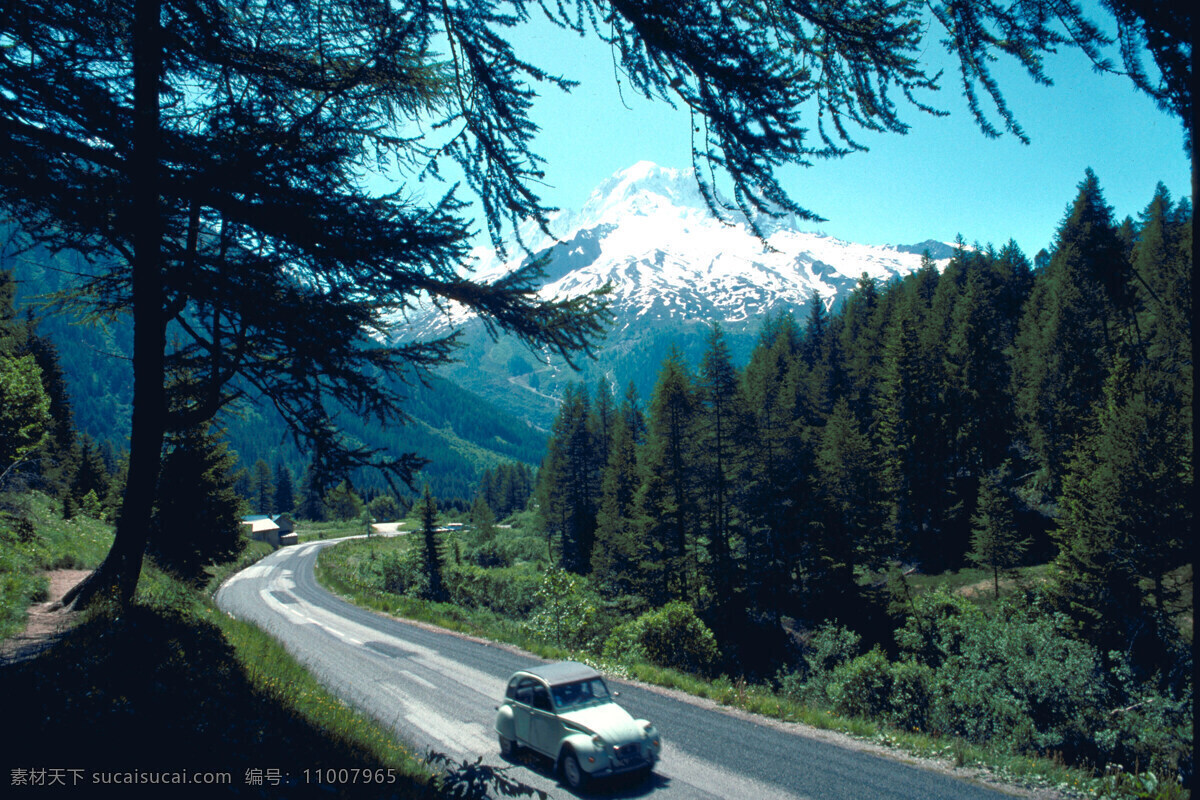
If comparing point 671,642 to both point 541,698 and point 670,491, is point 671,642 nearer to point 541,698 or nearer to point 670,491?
point 541,698

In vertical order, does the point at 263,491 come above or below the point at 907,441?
below

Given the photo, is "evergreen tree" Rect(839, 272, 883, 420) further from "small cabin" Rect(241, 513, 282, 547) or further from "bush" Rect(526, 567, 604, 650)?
"small cabin" Rect(241, 513, 282, 547)

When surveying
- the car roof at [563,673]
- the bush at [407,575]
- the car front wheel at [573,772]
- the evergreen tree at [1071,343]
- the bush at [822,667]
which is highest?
the evergreen tree at [1071,343]

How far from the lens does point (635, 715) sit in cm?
1330

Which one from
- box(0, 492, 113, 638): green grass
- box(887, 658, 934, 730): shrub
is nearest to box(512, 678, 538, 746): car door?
box(0, 492, 113, 638): green grass

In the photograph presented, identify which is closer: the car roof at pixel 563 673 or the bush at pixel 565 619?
the car roof at pixel 563 673

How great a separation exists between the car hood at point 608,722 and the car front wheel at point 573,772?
49 centimetres

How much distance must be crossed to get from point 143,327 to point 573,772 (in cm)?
921

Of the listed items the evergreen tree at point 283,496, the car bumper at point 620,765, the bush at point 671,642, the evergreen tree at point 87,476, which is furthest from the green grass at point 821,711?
the evergreen tree at point 283,496

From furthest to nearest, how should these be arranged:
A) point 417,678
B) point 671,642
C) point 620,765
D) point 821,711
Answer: point 671,642 → point 417,678 → point 821,711 → point 620,765

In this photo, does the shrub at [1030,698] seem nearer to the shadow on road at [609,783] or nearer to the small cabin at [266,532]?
the shadow on road at [609,783]

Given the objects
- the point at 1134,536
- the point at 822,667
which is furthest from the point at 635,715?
the point at 1134,536

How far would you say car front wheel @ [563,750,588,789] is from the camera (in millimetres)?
9438

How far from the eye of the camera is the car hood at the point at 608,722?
965 cm
